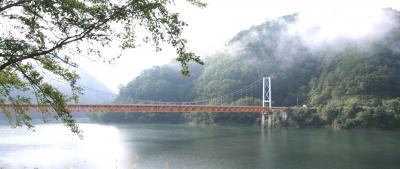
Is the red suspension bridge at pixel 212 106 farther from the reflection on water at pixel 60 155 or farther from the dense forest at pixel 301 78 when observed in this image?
the reflection on water at pixel 60 155

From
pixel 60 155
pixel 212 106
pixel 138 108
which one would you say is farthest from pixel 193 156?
pixel 212 106

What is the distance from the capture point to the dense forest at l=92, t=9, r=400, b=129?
41969 millimetres

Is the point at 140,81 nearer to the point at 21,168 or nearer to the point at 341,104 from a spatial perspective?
the point at 341,104

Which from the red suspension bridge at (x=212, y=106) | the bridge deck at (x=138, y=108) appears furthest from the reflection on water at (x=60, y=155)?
the bridge deck at (x=138, y=108)

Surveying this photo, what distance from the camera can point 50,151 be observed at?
19.5 meters

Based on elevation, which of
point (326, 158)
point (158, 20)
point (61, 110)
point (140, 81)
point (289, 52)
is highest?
point (289, 52)

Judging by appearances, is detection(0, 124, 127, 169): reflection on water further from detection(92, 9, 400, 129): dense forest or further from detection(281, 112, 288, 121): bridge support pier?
detection(92, 9, 400, 129): dense forest

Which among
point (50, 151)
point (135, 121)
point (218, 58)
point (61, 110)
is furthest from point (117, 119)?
point (61, 110)

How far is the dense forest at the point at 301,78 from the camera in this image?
41969 millimetres

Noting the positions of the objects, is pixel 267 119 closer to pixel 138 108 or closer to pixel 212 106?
pixel 212 106

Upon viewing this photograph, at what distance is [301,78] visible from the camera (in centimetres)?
5659

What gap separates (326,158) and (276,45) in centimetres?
5080

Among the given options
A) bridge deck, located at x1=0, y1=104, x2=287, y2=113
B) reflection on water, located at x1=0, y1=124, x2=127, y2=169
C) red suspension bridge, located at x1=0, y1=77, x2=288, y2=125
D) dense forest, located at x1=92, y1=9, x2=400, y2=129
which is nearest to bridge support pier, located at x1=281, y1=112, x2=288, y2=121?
red suspension bridge, located at x1=0, y1=77, x2=288, y2=125

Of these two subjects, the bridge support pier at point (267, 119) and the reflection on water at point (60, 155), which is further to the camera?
the bridge support pier at point (267, 119)
